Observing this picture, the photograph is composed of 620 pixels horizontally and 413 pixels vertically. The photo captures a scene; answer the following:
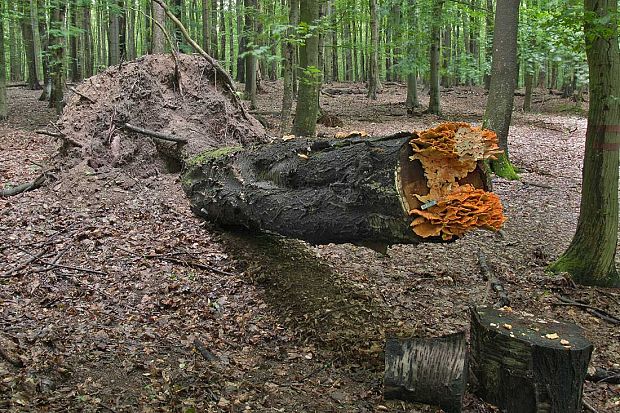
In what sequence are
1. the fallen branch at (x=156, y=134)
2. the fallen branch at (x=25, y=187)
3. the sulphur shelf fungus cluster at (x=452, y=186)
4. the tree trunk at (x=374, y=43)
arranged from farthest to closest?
the tree trunk at (x=374, y=43) < the fallen branch at (x=156, y=134) < the fallen branch at (x=25, y=187) < the sulphur shelf fungus cluster at (x=452, y=186)

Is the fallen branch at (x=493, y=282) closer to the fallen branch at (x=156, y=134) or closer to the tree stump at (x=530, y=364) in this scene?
the tree stump at (x=530, y=364)

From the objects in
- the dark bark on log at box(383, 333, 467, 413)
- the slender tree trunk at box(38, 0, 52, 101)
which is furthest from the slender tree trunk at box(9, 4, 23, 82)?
the dark bark on log at box(383, 333, 467, 413)

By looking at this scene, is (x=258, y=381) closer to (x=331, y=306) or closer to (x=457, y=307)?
(x=331, y=306)

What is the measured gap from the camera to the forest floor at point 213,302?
3891mm

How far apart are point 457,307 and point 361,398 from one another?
70.5 inches

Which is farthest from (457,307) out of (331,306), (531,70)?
(531,70)

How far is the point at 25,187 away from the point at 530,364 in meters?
Result: 7.80

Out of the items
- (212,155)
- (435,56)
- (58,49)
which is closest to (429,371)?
(212,155)

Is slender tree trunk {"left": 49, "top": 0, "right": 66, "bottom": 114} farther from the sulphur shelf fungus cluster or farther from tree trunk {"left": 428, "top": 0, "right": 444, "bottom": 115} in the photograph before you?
the sulphur shelf fungus cluster

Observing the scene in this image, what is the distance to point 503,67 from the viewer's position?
952cm

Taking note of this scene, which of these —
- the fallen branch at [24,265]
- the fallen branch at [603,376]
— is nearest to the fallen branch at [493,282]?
the fallen branch at [603,376]

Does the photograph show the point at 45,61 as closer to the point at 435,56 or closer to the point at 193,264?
the point at 193,264

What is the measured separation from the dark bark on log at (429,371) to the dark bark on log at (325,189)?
791 mm

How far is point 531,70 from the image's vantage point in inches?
728
